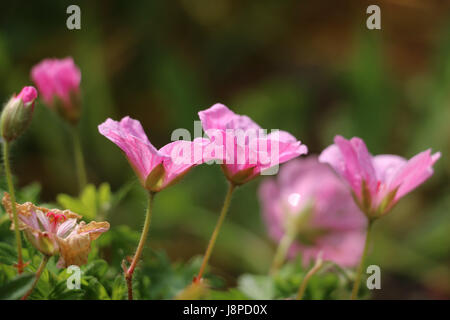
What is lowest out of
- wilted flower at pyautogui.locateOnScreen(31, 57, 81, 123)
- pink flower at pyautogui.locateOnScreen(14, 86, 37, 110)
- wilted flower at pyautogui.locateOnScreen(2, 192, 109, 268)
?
wilted flower at pyautogui.locateOnScreen(2, 192, 109, 268)

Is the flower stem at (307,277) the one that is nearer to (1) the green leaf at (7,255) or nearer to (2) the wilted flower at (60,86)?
(1) the green leaf at (7,255)

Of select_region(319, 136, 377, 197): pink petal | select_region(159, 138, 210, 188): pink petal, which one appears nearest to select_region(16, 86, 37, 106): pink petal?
select_region(159, 138, 210, 188): pink petal

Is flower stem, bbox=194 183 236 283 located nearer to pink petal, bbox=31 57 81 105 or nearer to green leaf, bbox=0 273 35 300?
green leaf, bbox=0 273 35 300

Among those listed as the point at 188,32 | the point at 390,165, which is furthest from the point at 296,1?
the point at 390,165

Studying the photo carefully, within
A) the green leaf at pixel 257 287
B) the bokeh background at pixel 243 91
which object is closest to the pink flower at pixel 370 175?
the green leaf at pixel 257 287

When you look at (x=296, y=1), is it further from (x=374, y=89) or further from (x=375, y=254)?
(x=375, y=254)

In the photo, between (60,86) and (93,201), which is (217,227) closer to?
(93,201)
